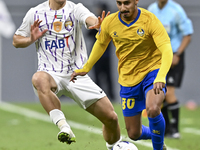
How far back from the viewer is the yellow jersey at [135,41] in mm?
5355

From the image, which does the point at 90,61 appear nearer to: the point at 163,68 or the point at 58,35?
the point at 58,35

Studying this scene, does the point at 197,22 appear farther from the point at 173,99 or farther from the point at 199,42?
the point at 173,99

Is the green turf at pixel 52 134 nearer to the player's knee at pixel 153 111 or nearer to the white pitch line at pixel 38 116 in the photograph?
the white pitch line at pixel 38 116

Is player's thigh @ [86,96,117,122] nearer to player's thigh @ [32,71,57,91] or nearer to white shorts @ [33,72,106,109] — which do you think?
white shorts @ [33,72,106,109]

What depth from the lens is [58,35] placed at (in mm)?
5969

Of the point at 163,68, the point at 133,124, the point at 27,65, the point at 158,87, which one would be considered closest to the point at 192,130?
the point at 133,124

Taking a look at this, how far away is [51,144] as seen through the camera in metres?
7.52

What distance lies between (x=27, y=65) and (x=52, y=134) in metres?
5.92

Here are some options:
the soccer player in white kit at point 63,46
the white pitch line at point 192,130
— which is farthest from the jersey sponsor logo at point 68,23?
the white pitch line at point 192,130

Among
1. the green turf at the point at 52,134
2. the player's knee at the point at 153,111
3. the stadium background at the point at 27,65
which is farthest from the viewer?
the stadium background at the point at 27,65

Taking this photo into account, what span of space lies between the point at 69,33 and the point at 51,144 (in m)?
2.29

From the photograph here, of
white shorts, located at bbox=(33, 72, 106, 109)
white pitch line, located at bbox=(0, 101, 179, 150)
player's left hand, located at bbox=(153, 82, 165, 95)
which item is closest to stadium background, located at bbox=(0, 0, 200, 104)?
white pitch line, located at bbox=(0, 101, 179, 150)

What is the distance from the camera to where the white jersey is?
5.98 metres

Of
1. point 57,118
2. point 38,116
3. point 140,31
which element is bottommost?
point 38,116
